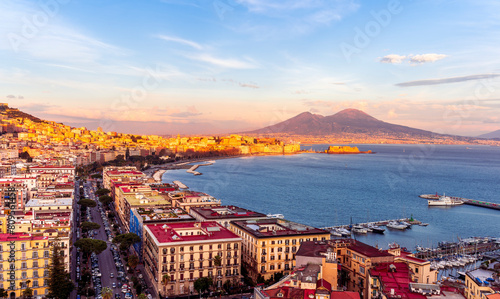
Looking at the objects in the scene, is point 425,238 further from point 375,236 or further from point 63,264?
point 63,264

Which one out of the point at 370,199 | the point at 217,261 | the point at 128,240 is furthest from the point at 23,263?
the point at 370,199

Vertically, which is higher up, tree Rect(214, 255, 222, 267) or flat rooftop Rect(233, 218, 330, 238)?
flat rooftop Rect(233, 218, 330, 238)

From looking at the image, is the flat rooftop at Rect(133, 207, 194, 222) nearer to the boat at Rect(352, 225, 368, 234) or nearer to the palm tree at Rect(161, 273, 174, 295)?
the palm tree at Rect(161, 273, 174, 295)

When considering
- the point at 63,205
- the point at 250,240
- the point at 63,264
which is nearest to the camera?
A: the point at 63,264

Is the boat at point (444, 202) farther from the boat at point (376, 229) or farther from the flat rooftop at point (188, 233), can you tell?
the flat rooftop at point (188, 233)

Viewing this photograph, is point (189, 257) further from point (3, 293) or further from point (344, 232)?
point (344, 232)

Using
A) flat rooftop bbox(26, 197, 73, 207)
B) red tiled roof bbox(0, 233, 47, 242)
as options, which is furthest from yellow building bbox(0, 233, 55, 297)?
flat rooftop bbox(26, 197, 73, 207)

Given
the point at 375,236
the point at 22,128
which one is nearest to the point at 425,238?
the point at 375,236
